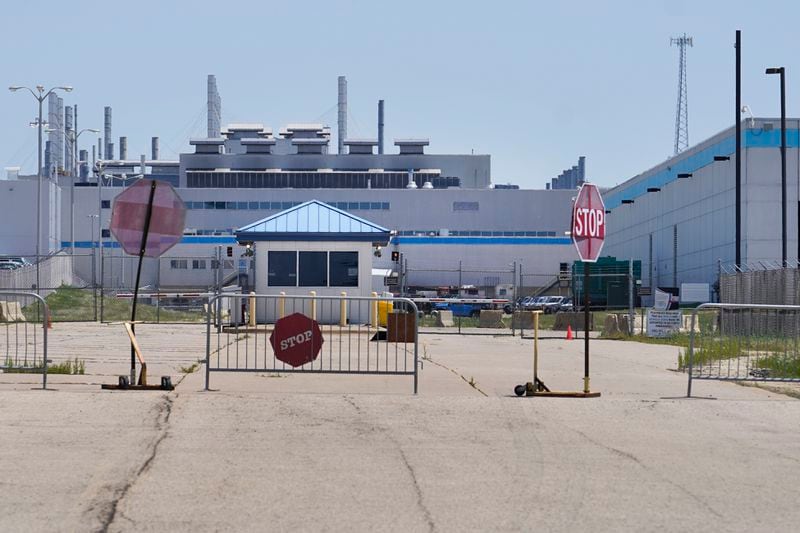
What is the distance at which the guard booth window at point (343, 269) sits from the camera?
37.4m

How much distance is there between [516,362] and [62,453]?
13.5m

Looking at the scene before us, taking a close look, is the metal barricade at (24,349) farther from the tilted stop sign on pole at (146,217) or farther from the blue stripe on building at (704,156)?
the blue stripe on building at (704,156)

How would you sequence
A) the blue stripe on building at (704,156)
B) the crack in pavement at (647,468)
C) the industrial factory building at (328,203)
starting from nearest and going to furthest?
the crack in pavement at (647,468)
the blue stripe on building at (704,156)
the industrial factory building at (328,203)

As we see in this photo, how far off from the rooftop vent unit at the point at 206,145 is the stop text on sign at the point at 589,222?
104 meters

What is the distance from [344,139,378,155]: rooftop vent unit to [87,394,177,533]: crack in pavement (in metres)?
106

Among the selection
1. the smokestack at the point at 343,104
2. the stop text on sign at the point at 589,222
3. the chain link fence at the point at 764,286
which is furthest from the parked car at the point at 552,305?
the smokestack at the point at 343,104

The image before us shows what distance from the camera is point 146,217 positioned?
14.6 m

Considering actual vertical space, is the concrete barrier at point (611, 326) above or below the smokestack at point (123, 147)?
below

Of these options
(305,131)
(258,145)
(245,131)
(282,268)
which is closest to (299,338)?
(282,268)

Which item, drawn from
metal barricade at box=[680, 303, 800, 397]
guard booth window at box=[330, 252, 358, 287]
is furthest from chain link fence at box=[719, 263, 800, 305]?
guard booth window at box=[330, 252, 358, 287]

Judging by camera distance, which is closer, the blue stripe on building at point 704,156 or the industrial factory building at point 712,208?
the industrial factory building at point 712,208

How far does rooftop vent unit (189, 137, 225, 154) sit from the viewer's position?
115625mm

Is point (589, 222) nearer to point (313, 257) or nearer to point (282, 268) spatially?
point (313, 257)

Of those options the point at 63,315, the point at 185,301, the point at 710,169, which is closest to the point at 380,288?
the point at 185,301
